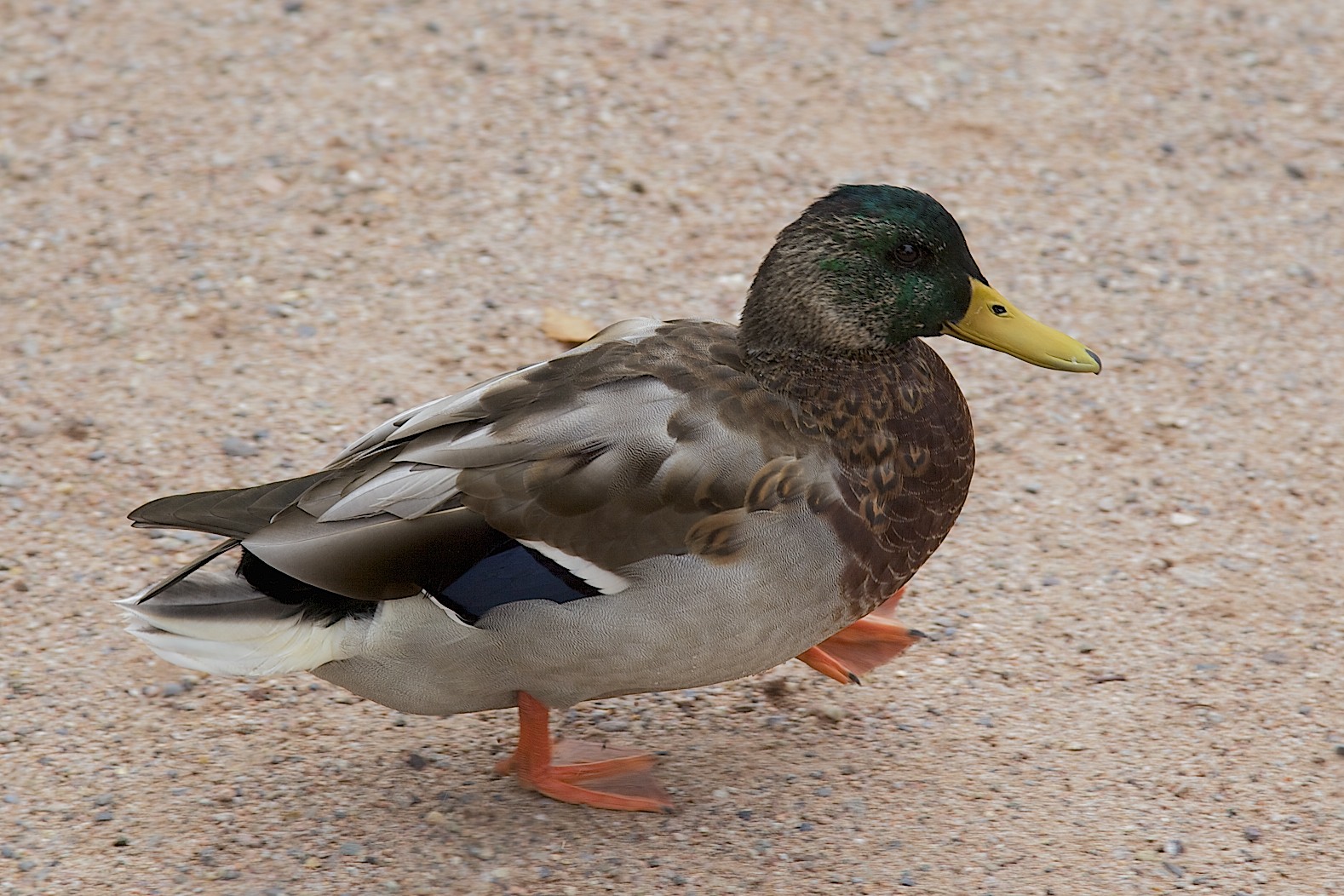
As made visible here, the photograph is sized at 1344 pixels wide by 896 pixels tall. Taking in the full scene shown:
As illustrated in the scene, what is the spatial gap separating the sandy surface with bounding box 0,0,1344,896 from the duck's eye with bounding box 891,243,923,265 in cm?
107

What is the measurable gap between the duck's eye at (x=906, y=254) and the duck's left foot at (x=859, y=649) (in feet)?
2.75

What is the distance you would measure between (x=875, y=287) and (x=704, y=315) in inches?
67.5

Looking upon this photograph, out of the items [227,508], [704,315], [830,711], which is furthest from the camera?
[704,315]

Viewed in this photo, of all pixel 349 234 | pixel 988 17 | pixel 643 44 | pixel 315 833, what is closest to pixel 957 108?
pixel 988 17

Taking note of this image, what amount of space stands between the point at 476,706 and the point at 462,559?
37 cm

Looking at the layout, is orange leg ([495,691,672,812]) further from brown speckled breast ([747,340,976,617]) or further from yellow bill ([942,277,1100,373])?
yellow bill ([942,277,1100,373])

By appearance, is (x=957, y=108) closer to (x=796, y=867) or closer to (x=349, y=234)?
(x=349, y=234)

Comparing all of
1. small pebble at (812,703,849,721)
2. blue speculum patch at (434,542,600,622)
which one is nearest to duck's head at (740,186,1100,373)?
blue speculum patch at (434,542,600,622)

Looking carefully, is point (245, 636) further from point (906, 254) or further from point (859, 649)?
point (906, 254)

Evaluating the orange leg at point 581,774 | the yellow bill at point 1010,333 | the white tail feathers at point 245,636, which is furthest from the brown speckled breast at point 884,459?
the white tail feathers at point 245,636

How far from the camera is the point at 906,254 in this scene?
10.9ft

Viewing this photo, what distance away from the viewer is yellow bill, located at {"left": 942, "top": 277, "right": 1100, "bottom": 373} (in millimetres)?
3367

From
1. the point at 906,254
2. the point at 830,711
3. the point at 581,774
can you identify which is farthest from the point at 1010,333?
the point at 581,774

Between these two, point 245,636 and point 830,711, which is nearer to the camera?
point 245,636
